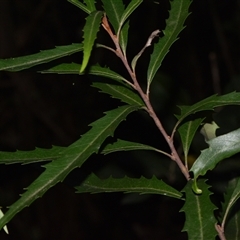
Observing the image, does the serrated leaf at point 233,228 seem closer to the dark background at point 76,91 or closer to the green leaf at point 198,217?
the green leaf at point 198,217

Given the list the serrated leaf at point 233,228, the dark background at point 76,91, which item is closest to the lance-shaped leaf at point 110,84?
the serrated leaf at point 233,228

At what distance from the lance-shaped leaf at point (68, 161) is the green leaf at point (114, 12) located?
0.13 m

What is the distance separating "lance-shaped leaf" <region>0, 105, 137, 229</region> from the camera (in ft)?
2.29

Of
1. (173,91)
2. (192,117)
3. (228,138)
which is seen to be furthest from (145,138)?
(228,138)

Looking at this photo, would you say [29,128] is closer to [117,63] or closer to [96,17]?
[117,63]

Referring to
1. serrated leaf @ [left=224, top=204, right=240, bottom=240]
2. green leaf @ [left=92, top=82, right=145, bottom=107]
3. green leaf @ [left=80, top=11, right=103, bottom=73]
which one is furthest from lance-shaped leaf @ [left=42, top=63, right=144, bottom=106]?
serrated leaf @ [left=224, top=204, right=240, bottom=240]

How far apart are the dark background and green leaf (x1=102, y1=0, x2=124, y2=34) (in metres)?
2.13

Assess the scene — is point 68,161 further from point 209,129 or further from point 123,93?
point 209,129

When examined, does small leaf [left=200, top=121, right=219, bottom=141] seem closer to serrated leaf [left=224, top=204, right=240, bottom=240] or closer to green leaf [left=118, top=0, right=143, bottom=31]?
serrated leaf [left=224, top=204, right=240, bottom=240]

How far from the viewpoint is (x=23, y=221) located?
330cm

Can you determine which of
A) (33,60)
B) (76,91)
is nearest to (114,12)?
(33,60)

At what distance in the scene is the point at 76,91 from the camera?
336cm

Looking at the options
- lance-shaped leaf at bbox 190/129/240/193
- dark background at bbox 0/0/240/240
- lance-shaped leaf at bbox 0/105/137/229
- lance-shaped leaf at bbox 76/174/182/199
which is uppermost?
lance-shaped leaf at bbox 0/105/137/229

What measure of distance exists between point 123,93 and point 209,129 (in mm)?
409
